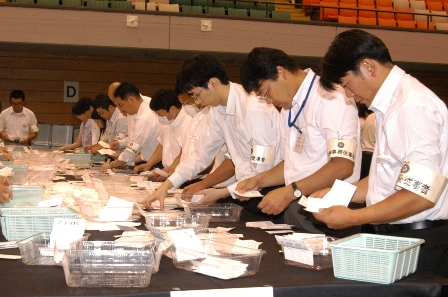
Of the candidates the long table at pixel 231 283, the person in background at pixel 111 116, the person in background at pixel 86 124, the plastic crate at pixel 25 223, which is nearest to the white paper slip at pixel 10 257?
the long table at pixel 231 283

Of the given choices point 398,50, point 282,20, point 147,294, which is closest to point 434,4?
point 398,50

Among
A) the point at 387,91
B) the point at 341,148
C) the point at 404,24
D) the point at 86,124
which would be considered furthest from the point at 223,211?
the point at 404,24

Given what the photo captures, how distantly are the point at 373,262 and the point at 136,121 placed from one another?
4359mm

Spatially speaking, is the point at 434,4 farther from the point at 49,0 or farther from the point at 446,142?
→ the point at 446,142

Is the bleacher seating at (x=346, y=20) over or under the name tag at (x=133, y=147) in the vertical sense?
over

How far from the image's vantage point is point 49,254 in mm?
1765

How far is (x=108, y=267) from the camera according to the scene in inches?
60.9

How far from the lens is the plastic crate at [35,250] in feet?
5.67

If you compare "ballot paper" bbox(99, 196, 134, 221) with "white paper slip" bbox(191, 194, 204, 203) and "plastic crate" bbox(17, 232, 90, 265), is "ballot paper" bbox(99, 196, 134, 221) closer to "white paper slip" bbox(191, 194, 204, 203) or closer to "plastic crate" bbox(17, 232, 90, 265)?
"white paper slip" bbox(191, 194, 204, 203)

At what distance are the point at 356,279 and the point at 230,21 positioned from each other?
742 centimetres


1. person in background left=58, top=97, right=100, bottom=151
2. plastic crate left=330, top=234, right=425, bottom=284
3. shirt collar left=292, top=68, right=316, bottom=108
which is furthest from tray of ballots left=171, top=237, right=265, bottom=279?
person in background left=58, top=97, right=100, bottom=151

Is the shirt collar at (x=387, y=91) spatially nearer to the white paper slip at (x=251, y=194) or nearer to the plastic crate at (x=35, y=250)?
the white paper slip at (x=251, y=194)

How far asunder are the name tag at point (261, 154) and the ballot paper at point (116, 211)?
28.5 inches

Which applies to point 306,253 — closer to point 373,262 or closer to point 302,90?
point 373,262
